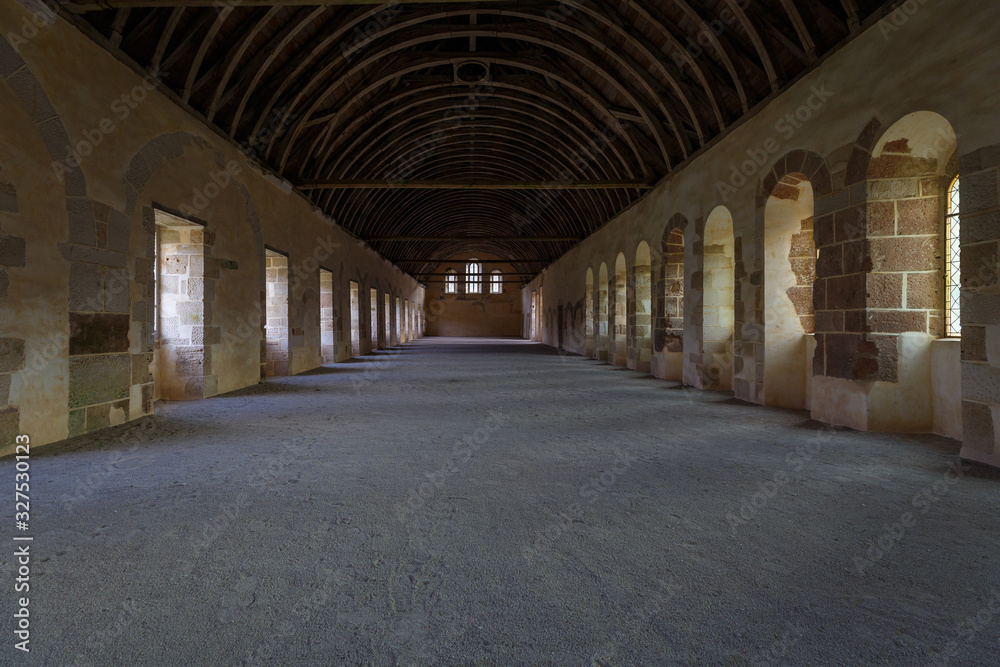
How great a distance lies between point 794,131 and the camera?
5273 millimetres

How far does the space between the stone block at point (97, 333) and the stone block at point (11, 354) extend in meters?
0.44

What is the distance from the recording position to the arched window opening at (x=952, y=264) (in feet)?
13.6

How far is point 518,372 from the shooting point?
9711 millimetres

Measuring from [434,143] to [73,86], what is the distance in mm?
8954

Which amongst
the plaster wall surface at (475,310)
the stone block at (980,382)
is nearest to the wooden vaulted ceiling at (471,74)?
the stone block at (980,382)

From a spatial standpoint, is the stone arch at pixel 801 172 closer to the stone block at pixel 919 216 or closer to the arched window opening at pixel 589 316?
the stone block at pixel 919 216

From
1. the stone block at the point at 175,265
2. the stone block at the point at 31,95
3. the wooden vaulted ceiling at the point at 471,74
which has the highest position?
the wooden vaulted ceiling at the point at 471,74

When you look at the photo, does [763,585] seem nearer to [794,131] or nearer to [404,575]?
[404,575]

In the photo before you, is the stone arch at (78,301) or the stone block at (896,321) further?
the stone block at (896,321)

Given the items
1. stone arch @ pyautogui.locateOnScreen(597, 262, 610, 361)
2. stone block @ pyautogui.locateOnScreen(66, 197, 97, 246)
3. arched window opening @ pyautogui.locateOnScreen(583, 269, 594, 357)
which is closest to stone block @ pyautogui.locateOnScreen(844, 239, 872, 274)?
stone block @ pyautogui.locateOnScreen(66, 197, 97, 246)

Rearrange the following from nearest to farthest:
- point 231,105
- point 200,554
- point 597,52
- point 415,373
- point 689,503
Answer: point 200,554 → point 689,503 → point 231,105 → point 597,52 → point 415,373

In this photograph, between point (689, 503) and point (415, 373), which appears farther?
point (415, 373)

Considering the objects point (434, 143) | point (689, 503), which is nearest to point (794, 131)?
point (689, 503)

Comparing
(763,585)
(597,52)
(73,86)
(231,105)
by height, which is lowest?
(763,585)
